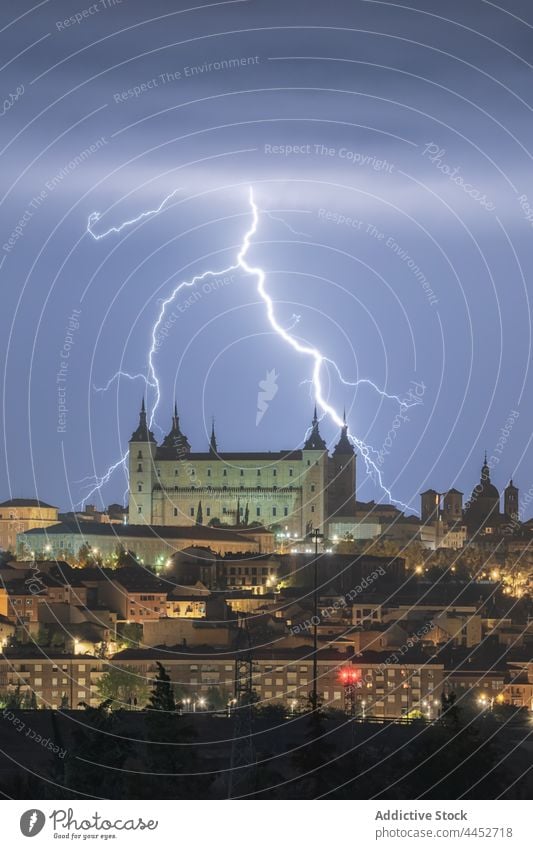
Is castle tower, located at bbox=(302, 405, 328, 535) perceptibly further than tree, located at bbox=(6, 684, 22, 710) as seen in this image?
Yes

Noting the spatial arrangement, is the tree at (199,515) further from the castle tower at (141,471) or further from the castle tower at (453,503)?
the castle tower at (453,503)

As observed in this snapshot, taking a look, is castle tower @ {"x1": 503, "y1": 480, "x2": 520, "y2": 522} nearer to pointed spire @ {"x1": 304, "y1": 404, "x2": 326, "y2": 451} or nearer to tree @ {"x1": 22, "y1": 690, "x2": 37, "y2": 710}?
pointed spire @ {"x1": 304, "y1": 404, "x2": 326, "y2": 451}

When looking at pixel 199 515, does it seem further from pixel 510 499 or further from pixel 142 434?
pixel 510 499

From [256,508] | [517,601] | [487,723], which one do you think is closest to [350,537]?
[256,508]

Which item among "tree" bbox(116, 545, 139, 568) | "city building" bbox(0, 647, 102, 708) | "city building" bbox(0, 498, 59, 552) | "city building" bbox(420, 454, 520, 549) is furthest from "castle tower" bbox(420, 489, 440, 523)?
"city building" bbox(0, 647, 102, 708)

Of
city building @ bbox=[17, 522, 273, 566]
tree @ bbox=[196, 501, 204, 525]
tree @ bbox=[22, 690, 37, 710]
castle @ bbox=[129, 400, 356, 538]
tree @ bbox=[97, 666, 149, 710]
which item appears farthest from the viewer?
castle @ bbox=[129, 400, 356, 538]

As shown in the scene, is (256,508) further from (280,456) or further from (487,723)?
(487,723)
